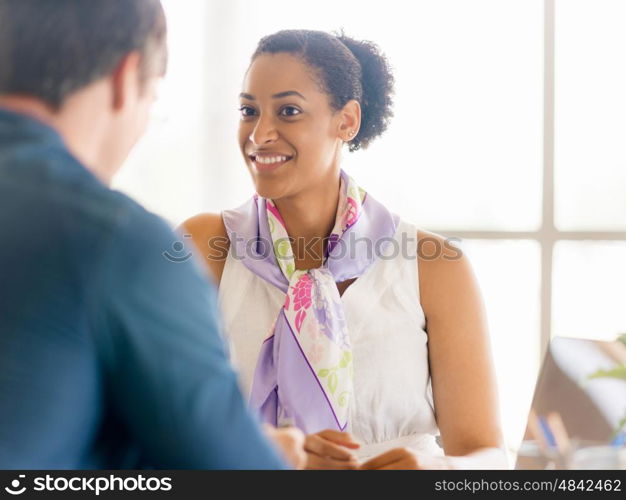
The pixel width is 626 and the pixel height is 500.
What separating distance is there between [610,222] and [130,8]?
7.23ft

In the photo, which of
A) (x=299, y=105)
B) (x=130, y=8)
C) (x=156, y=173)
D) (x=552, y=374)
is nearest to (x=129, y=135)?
(x=130, y=8)

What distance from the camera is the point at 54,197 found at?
0.57 m

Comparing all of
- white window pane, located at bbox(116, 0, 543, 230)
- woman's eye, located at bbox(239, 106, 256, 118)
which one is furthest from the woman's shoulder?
white window pane, located at bbox(116, 0, 543, 230)

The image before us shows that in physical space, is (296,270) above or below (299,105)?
below

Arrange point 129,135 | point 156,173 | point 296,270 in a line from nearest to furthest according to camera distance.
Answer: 1. point 129,135
2. point 296,270
3. point 156,173

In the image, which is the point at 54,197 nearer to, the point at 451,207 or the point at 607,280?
the point at 451,207

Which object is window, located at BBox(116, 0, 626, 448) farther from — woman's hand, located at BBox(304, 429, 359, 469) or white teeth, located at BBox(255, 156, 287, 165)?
woman's hand, located at BBox(304, 429, 359, 469)

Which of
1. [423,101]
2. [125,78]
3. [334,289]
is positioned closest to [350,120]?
[334,289]

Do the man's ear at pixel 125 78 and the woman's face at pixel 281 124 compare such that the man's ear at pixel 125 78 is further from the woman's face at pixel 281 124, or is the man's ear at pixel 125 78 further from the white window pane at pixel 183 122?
the white window pane at pixel 183 122

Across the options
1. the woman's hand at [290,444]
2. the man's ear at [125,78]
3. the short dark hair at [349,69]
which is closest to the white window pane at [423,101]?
the short dark hair at [349,69]

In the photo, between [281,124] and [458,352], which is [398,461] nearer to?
[458,352]

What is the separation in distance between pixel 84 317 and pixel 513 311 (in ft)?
7.12

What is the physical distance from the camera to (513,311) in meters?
2.58
